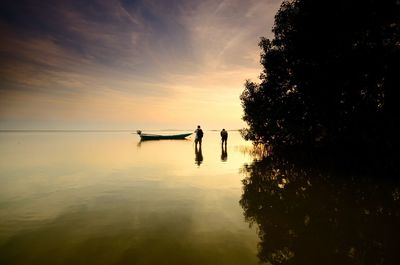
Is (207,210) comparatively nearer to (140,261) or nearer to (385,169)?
(140,261)

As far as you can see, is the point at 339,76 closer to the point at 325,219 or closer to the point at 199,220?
the point at 325,219

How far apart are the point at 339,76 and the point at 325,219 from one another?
1460cm

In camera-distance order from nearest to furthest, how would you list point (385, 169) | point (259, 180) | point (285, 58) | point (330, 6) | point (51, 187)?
1. point (51, 187)
2. point (259, 180)
3. point (385, 169)
4. point (330, 6)
5. point (285, 58)

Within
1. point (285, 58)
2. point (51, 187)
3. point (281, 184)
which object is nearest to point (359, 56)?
point (285, 58)

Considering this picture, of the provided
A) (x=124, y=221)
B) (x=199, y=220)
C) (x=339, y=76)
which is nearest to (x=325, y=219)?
(x=199, y=220)

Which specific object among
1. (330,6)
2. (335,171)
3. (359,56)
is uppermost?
(330,6)

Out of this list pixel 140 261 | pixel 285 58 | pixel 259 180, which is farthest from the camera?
pixel 285 58

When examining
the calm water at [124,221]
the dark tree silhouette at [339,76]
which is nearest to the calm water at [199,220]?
the calm water at [124,221]

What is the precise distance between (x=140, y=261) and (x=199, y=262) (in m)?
1.26

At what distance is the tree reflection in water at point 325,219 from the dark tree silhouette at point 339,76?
5.18m

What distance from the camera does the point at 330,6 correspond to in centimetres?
2094

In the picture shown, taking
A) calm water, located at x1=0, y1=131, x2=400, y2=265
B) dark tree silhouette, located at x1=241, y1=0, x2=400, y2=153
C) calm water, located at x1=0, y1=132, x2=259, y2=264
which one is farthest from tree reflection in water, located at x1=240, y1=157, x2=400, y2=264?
dark tree silhouette, located at x1=241, y1=0, x2=400, y2=153

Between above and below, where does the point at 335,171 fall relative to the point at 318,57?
below

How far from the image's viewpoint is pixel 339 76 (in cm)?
2061
